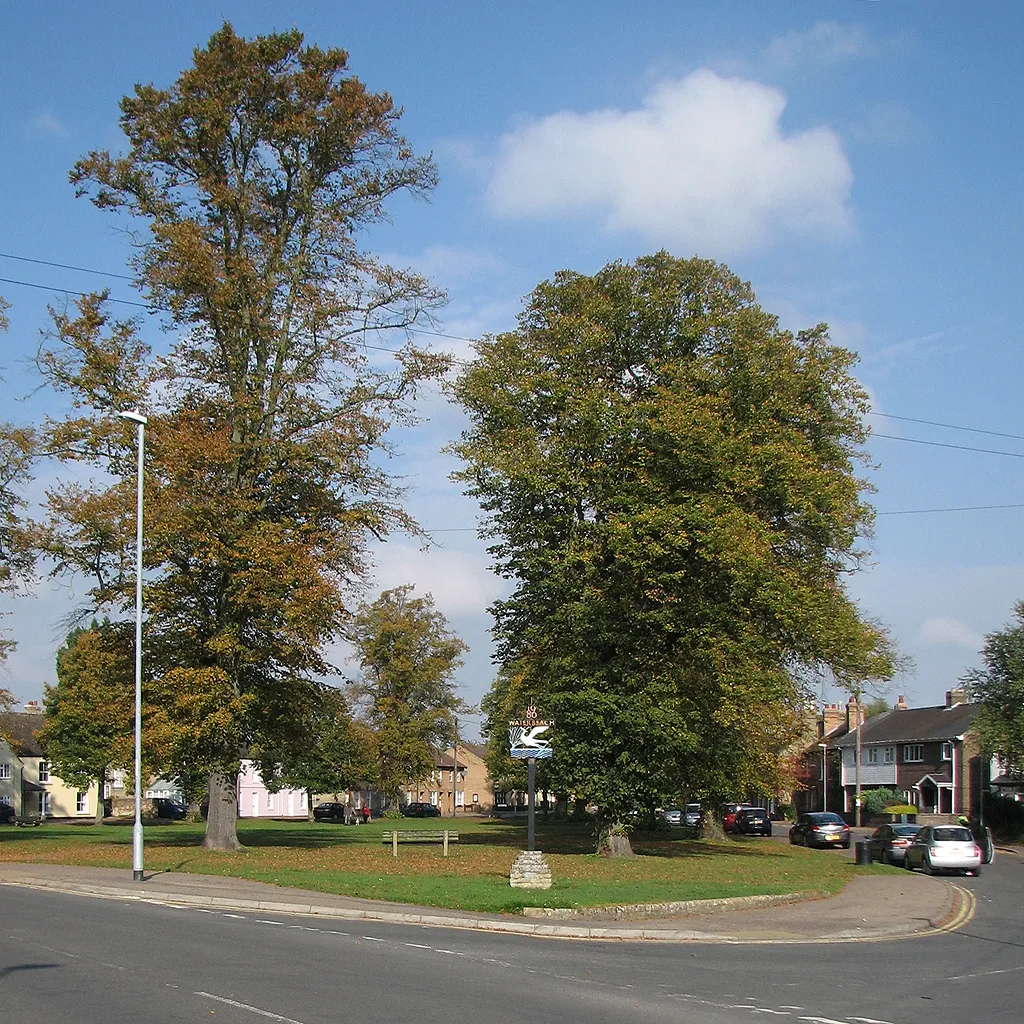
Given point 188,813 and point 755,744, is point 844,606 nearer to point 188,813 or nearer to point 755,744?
point 755,744

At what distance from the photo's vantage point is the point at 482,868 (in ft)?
90.5

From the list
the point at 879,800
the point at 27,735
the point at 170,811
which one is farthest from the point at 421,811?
the point at 879,800

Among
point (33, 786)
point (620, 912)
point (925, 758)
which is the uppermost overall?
point (620, 912)

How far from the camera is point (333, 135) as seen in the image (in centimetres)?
3428

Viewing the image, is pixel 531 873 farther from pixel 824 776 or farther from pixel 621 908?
pixel 824 776

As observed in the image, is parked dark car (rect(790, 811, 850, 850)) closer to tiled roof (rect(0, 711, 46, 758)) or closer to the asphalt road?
the asphalt road

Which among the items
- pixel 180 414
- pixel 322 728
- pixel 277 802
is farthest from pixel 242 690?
pixel 277 802

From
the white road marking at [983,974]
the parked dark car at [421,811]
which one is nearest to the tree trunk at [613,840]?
the white road marking at [983,974]

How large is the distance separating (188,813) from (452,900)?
6883cm

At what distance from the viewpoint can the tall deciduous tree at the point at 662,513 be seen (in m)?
30.7

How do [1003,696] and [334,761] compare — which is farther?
[334,761]

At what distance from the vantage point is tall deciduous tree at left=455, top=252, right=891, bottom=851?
30.7 m

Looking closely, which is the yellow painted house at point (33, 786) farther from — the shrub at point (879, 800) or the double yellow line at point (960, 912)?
the double yellow line at point (960, 912)

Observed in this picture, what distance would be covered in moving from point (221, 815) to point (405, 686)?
4823 cm
